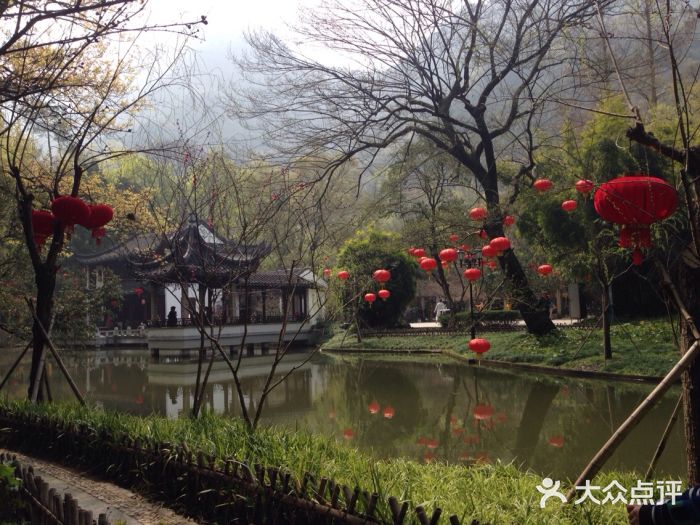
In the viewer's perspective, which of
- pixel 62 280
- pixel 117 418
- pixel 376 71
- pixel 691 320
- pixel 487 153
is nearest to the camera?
pixel 691 320

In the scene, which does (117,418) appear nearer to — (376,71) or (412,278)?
(376,71)

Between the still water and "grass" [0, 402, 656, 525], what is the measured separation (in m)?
1.45

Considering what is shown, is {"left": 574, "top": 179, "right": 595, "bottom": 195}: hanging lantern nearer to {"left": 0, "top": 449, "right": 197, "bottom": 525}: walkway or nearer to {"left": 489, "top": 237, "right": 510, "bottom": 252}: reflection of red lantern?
{"left": 0, "top": 449, "right": 197, "bottom": 525}: walkway

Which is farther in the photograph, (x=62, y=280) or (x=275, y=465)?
(x=62, y=280)

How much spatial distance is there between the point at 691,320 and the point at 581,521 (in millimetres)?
1066

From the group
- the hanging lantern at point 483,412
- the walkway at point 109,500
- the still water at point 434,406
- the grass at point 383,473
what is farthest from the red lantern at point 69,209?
the hanging lantern at point 483,412

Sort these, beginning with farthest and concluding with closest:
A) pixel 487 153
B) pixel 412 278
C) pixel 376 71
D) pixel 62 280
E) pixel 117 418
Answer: pixel 412 278, pixel 62 280, pixel 487 153, pixel 376 71, pixel 117 418

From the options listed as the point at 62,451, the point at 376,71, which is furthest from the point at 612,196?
the point at 376,71

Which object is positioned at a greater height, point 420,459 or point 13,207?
point 13,207

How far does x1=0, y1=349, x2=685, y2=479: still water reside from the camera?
21.7 ft

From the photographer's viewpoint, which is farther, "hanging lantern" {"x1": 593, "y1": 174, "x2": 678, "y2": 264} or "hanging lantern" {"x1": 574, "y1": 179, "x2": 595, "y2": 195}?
"hanging lantern" {"x1": 593, "y1": 174, "x2": 678, "y2": 264}

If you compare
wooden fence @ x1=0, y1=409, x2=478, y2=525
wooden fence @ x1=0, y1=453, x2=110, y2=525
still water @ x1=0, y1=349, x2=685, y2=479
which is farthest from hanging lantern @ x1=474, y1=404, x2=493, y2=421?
wooden fence @ x1=0, y1=453, x2=110, y2=525

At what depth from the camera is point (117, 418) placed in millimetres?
4941

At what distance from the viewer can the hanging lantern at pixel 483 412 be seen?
8.66 meters
